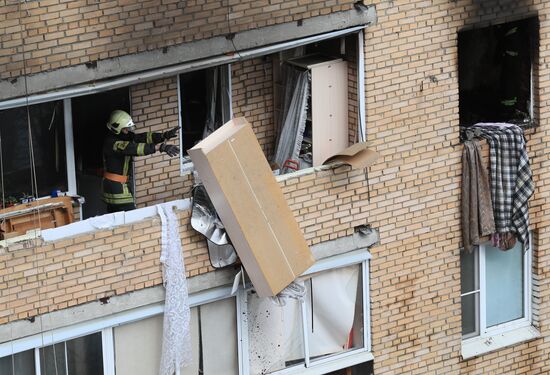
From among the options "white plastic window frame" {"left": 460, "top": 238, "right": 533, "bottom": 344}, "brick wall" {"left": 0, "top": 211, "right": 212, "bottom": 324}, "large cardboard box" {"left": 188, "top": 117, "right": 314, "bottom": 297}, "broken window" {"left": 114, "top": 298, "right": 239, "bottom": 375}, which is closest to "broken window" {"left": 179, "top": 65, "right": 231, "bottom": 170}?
"large cardboard box" {"left": 188, "top": 117, "right": 314, "bottom": 297}

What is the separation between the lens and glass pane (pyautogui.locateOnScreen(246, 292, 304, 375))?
1770 centimetres

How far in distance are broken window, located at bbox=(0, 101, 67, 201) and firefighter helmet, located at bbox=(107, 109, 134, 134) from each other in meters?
0.51

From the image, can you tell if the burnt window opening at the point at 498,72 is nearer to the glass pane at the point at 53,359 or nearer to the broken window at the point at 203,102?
the broken window at the point at 203,102

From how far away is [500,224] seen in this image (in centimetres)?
1902

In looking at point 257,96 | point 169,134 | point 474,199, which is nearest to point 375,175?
point 474,199

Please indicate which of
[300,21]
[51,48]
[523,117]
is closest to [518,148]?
[523,117]

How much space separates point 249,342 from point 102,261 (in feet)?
7.40

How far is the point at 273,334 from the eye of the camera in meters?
18.0

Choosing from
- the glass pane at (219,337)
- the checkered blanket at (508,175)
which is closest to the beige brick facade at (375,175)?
the checkered blanket at (508,175)

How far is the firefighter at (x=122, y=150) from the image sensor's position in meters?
16.5

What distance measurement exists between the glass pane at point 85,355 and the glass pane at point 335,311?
2652 mm

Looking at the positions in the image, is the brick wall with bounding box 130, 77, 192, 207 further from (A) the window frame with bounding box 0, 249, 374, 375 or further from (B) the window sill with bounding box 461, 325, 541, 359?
(B) the window sill with bounding box 461, 325, 541, 359

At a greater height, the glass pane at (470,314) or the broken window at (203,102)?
the broken window at (203,102)

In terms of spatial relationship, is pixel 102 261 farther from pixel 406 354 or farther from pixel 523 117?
pixel 523 117
